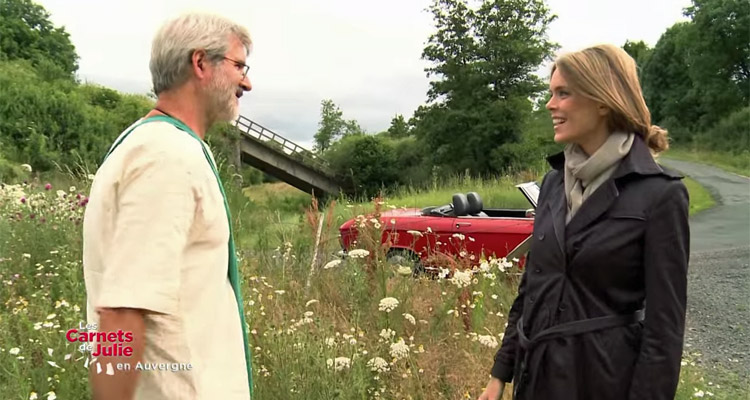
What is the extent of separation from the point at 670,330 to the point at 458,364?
1.87m

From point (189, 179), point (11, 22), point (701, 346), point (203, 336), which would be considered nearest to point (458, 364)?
point (203, 336)

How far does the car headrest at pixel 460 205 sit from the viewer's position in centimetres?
745

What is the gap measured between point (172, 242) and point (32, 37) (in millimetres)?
44560

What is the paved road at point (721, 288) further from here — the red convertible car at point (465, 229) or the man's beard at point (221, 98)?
the man's beard at point (221, 98)

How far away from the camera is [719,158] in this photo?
34.1 m

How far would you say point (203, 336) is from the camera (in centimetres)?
142

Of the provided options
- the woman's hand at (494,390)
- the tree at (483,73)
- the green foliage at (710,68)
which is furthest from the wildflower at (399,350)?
the green foliage at (710,68)

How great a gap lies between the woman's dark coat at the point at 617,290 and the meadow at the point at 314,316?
1.26 meters

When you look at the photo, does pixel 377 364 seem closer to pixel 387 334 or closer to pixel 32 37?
pixel 387 334

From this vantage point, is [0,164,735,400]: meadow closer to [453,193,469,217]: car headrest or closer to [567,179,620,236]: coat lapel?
[567,179,620,236]: coat lapel

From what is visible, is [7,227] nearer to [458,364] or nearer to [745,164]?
[458,364]

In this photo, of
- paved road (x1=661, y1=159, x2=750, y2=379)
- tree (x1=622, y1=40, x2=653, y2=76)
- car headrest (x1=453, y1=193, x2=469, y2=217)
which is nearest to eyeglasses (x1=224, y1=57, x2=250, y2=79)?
paved road (x1=661, y1=159, x2=750, y2=379)

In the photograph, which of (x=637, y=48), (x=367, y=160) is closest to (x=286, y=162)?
(x=367, y=160)

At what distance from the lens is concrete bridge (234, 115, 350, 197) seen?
31381mm
